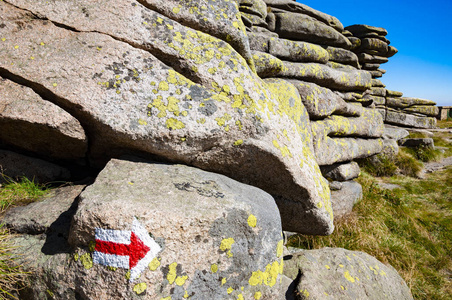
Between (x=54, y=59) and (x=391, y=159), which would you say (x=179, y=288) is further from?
(x=391, y=159)

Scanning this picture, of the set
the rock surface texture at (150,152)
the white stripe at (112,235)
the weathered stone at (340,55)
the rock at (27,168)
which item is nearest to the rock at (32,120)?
the rock surface texture at (150,152)

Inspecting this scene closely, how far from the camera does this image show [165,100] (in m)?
3.62

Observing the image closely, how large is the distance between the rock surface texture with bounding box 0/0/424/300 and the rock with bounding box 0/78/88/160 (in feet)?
0.06

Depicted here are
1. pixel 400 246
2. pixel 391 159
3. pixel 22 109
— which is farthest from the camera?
pixel 391 159

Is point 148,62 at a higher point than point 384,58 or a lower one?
lower

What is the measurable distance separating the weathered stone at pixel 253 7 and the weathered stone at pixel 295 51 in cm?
140

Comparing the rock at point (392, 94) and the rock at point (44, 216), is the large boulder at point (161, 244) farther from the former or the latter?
the rock at point (392, 94)

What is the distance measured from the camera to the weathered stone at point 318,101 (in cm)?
750

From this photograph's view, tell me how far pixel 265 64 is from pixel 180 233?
5306mm

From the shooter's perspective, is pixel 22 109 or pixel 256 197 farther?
pixel 256 197

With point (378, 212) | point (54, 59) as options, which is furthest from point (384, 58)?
point (54, 59)

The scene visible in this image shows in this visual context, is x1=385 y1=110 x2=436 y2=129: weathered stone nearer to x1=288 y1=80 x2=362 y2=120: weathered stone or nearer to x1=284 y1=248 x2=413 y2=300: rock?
x1=288 y1=80 x2=362 y2=120: weathered stone

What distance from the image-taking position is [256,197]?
3.69m

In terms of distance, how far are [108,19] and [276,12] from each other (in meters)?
8.49
